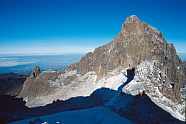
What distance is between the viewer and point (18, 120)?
18512 centimetres

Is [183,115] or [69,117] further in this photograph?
[69,117]

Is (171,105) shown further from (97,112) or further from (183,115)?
(97,112)

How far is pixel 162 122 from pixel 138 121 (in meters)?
12.0

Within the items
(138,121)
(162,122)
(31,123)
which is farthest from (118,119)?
(31,123)

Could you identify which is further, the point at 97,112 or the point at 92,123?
the point at 97,112

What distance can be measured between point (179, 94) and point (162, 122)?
3381 centimetres

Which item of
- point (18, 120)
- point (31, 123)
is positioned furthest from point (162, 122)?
point (18, 120)

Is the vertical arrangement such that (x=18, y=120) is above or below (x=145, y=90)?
below

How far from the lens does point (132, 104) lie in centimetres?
19088

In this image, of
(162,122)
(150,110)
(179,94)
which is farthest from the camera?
(179,94)

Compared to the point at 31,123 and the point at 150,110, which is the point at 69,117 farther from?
the point at 150,110

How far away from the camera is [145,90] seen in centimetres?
19538

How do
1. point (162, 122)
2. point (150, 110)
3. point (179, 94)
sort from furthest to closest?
1. point (179, 94)
2. point (150, 110)
3. point (162, 122)

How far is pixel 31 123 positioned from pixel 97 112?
41567mm
